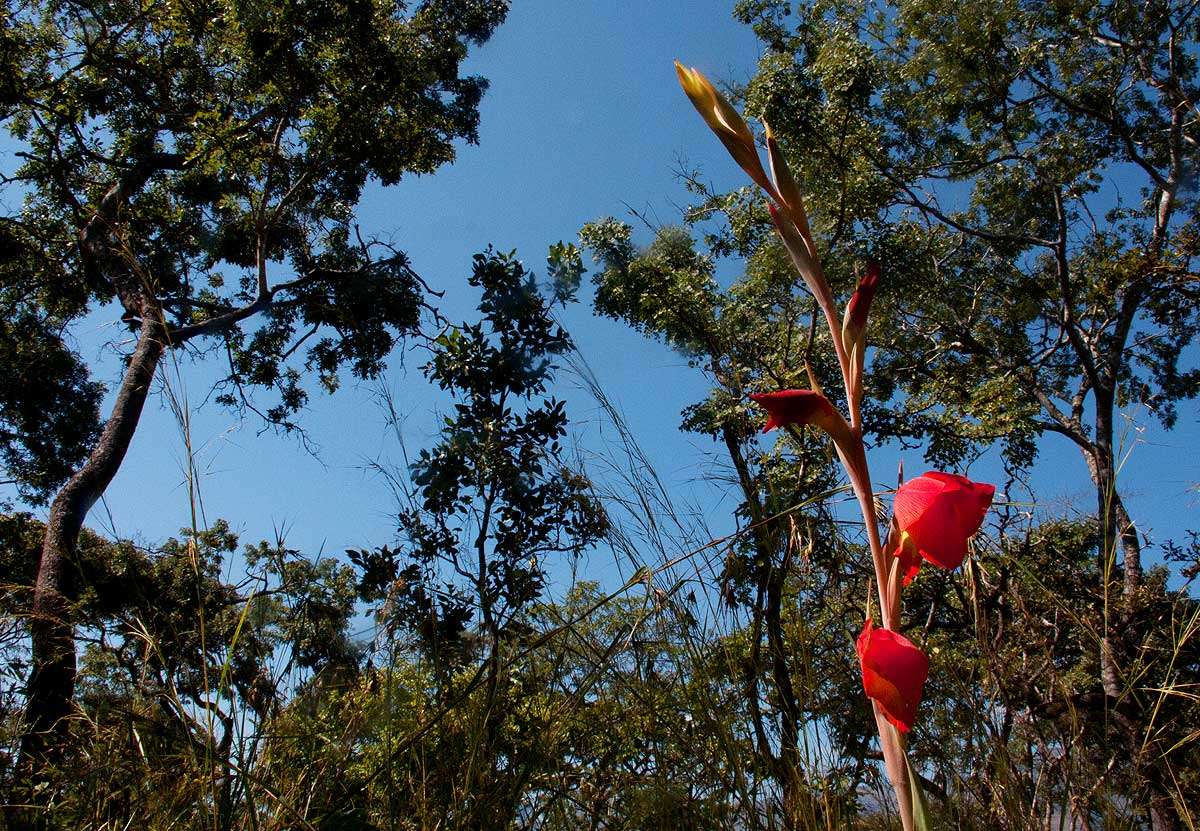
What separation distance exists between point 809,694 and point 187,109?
8.21 metres

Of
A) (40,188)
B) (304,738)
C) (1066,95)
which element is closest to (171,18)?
(40,188)

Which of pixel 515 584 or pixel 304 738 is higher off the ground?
pixel 515 584

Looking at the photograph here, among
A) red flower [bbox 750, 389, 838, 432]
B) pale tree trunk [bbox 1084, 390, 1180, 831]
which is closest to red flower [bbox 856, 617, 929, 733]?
red flower [bbox 750, 389, 838, 432]

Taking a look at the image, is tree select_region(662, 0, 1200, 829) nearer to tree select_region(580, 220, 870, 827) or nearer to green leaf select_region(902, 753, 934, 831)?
tree select_region(580, 220, 870, 827)

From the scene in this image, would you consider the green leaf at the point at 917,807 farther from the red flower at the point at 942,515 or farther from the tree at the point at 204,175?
the tree at the point at 204,175

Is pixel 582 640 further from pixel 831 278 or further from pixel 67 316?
pixel 67 316

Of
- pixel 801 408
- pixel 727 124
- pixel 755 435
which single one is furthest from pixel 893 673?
pixel 755 435

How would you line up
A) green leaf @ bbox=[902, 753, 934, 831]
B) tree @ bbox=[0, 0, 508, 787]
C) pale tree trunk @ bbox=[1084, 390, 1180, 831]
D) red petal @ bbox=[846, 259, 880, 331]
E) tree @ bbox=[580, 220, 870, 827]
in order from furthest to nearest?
tree @ bbox=[0, 0, 508, 787], pale tree trunk @ bbox=[1084, 390, 1180, 831], tree @ bbox=[580, 220, 870, 827], red petal @ bbox=[846, 259, 880, 331], green leaf @ bbox=[902, 753, 934, 831]

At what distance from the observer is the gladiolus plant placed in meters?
0.44


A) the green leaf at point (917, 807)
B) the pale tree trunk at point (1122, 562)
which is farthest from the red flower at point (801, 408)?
the pale tree trunk at point (1122, 562)

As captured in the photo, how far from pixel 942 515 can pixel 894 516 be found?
0.14 feet

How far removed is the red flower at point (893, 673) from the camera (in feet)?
1.43

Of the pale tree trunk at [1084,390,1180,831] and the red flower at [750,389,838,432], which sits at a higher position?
the pale tree trunk at [1084,390,1180,831]

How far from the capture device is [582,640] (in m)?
1.29
